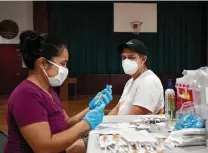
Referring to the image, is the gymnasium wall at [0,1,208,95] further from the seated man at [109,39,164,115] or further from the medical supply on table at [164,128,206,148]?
the medical supply on table at [164,128,206,148]

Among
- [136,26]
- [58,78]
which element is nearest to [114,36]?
[136,26]

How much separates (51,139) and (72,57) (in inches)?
306

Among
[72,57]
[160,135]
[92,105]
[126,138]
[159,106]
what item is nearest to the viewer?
[126,138]

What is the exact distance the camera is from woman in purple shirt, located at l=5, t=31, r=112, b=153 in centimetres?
129

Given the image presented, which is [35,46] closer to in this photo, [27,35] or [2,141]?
[27,35]

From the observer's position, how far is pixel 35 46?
143 centimetres

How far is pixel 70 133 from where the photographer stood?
1.36 m

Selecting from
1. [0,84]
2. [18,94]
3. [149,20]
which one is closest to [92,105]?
[18,94]

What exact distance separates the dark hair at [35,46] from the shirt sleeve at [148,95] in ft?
2.86

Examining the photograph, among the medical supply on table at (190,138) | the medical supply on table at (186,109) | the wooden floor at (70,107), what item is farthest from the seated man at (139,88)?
the wooden floor at (70,107)

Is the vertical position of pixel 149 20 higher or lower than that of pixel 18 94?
higher

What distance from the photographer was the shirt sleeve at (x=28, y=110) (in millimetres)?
1283

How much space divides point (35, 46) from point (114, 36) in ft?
25.3

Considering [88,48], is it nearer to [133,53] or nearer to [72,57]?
[72,57]
